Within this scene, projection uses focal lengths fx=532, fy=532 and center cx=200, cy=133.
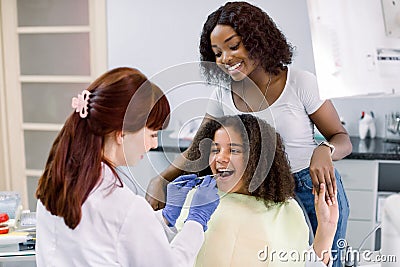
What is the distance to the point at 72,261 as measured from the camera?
108cm

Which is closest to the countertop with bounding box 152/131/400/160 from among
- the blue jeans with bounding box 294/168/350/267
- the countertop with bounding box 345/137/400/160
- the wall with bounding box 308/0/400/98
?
the countertop with bounding box 345/137/400/160

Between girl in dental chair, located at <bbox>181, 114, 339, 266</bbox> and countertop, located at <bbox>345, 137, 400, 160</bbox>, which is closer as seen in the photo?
girl in dental chair, located at <bbox>181, 114, 339, 266</bbox>

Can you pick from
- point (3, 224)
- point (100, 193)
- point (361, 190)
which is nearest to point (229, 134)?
point (100, 193)

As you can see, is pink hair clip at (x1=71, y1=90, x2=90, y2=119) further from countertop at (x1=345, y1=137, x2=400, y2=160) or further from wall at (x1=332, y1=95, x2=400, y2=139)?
wall at (x1=332, y1=95, x2=400, y2=139)

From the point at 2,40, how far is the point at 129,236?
2.46 m

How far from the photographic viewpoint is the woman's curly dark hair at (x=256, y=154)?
4.38ft

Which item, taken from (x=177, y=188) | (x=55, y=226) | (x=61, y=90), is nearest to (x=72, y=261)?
(x=55, y=226)

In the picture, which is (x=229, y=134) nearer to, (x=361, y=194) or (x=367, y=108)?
(x=361, y=194)

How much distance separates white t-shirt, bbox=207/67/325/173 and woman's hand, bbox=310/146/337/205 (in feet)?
0.09

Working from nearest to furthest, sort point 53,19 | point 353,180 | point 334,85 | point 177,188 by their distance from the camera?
point 334,85, point 177,188, point 353,180, point 53,19

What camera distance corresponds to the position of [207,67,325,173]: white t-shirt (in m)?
1.39

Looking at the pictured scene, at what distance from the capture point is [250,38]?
51.3 inches

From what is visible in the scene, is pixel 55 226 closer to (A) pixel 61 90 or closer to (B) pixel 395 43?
(B) pixel 395 43

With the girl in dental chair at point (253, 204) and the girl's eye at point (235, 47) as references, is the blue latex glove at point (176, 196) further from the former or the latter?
the girl's eye at point (235, 47)
